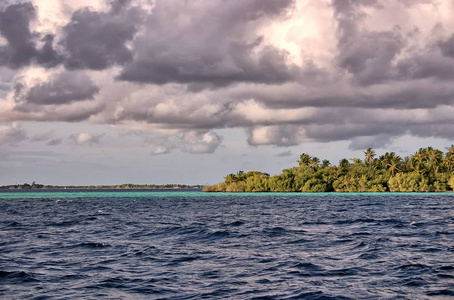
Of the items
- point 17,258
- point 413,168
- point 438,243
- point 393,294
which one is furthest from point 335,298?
point 413,168

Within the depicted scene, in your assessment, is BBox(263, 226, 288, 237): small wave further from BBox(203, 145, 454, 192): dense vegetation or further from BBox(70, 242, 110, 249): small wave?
BBox(203, 145, 454, 192): dense vegetation

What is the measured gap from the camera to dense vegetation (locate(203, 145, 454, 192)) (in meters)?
171

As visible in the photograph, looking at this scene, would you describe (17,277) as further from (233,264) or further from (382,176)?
(382,176)

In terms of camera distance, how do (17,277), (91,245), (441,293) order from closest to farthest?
(441,293) → (17,277) → (91,245)

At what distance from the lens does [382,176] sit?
184 meters

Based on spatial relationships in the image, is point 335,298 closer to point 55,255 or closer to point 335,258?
point 335,258

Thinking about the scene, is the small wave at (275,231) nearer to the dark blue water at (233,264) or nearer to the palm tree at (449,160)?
the dark blue water at (233,264)

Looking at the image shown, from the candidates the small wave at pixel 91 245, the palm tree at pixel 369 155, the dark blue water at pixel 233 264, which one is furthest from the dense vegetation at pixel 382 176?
the small wave at pixel 91 245

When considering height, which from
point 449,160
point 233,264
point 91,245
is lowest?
point 233,264

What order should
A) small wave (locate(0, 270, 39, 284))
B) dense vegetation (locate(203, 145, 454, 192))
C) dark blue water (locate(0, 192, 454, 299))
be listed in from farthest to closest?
dense vegetation (locate(203, 145, 454, 192))
small wave (locate(0, 270, 39, 284))
dark blue water (locate(0, 192, 454, 299))

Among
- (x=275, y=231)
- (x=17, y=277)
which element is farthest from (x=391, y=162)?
(x=17, y=277)

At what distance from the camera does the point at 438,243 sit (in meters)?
30.2

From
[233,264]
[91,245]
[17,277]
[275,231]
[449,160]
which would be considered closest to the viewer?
[17,277]

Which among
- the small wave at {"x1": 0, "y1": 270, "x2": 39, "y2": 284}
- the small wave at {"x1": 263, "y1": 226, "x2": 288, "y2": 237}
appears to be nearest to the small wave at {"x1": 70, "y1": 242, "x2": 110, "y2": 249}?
the small wave at {"x1": 0, "y1": 270, "x2": 39, "y2": 284}
